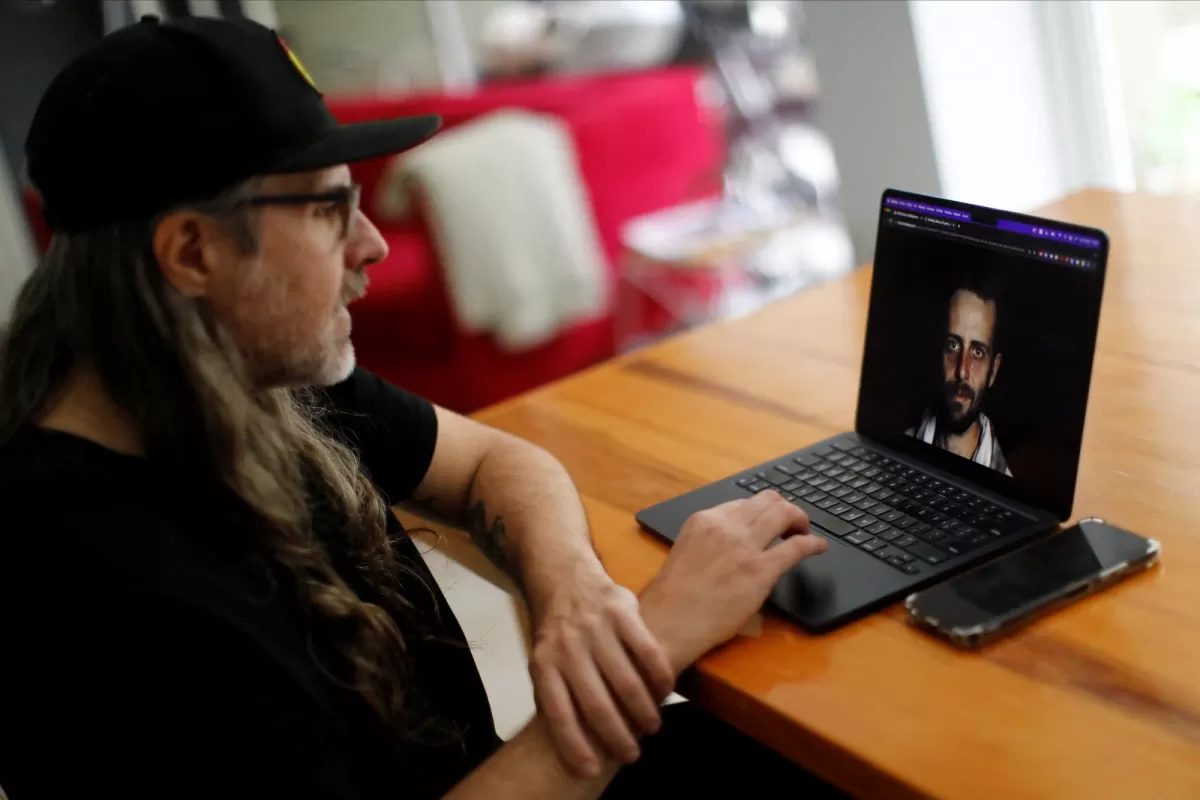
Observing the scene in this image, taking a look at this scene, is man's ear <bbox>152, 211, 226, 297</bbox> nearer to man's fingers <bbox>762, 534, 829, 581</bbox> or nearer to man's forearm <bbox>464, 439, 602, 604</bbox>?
man's forearm <bbox>464, 439, 602, 604</bbox>

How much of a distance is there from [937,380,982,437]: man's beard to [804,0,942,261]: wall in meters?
1.48

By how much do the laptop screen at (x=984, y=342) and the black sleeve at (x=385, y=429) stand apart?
439mm

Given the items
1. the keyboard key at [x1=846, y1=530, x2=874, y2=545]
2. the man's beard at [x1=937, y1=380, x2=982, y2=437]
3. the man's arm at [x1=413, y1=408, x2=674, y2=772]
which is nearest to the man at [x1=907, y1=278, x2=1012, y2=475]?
the man's beard at [x1=937, y1=380, x2=982, y2=437]

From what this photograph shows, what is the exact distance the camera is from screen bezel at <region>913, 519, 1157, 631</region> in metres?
0.80

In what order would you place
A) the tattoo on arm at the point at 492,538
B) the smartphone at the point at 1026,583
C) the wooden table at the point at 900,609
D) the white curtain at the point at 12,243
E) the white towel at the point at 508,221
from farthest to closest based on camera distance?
1. the white curtain at the point at 12,243
2. the white towel at the point at 508,221
3. the tattoo on arm at the point at 492,538
4. the smartphone at the point at 1026,583
5. the wooden table at the point at 900,609

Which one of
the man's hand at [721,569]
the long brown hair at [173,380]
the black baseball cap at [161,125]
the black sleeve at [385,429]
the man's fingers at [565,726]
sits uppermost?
the black baseball cap at [161,125]

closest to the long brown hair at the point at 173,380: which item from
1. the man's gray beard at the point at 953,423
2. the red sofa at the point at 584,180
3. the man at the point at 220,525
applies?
the man at the point at 220,525

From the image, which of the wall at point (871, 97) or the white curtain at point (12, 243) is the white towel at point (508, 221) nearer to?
the wall at point (871, 97)

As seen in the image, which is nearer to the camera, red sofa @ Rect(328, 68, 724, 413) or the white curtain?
red sofa @ Rect(328, 68, 724, 413)

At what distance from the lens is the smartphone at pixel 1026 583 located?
2.61 feet

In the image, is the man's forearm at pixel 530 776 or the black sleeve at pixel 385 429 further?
the black sleeve at pixel 385 429

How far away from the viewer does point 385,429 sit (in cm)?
116

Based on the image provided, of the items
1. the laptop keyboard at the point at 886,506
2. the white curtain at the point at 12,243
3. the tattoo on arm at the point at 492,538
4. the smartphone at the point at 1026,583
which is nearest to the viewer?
the smartphone at the point at 1026,583

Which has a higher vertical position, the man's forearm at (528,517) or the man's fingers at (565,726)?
the man's forearm at (528,517)
